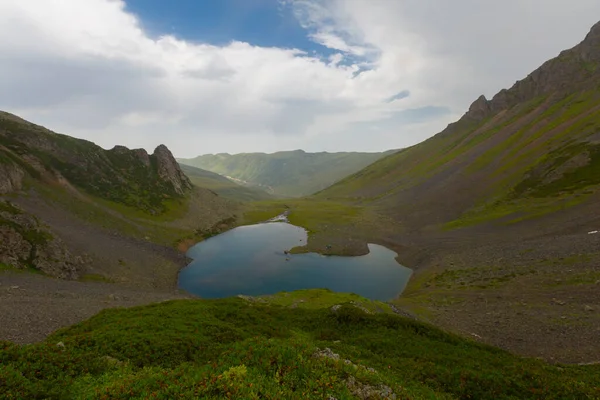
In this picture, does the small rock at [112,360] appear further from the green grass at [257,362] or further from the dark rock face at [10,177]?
the dark rock face at [10,177]

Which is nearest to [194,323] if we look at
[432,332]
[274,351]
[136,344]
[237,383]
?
[136,344]

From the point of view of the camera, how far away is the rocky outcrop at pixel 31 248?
6069 centimetres

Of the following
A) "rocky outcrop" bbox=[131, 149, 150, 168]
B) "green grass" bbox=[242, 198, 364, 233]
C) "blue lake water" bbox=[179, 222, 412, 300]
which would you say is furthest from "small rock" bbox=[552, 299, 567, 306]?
"rocky outcrop" bbox=[131, 149, 150, 168]

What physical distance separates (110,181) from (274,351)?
14451cm

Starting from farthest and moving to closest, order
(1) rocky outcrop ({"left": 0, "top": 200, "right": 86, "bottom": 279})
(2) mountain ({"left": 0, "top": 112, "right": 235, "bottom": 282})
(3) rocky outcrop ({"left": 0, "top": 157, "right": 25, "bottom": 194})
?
(3) rocky outcrop ({"left": 0, "top": 157, "right": 25, "bottom": 194}), (2) mountain ({"left": 0, "top": 112, "right": 235, "bottom": 282}), (1) rocky outcrop ({"left": 0, "top": 200, "right": 86, "bottom": 279})

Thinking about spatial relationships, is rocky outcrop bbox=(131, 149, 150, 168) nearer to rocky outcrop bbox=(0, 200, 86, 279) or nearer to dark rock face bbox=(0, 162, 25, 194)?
dark rock face bbox=(0, 162, 25, 194)

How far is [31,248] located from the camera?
64500mm

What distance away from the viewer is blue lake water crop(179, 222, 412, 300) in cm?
8194

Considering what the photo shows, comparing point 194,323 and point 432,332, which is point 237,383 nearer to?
point 194,323

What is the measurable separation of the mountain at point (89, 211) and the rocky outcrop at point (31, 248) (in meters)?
0.17

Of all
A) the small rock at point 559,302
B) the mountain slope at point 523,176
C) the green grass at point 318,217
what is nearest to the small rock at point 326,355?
the small rock at point 559,302

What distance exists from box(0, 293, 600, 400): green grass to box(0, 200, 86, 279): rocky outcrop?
40.1 m

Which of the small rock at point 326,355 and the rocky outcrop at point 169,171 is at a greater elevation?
the rocky outcrop at point 169,171

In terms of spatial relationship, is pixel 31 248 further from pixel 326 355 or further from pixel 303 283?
pixel 326 355
